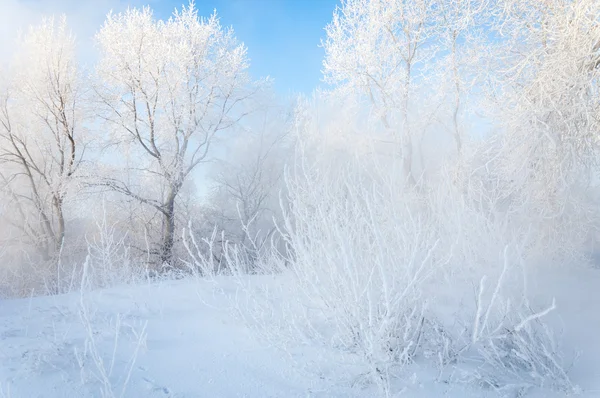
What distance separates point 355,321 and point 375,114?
32.9 ft

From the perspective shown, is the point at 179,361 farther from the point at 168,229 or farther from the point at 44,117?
the point at 44,117

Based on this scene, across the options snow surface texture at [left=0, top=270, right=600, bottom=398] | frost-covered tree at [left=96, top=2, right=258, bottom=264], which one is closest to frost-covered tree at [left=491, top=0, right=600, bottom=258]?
snow surface texture at [left=0, top=270, right=600, bottom=398]

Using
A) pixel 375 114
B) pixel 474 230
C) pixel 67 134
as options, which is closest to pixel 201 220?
pixel 67 134

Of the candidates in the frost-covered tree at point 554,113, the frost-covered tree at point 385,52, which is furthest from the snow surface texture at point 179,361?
the frost-covered tree at point 385,52

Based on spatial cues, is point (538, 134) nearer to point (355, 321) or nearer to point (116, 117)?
point (355, 321)

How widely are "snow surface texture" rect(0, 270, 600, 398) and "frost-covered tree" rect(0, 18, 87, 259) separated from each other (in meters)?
11.6

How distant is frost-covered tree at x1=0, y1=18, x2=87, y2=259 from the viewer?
14.4 metres

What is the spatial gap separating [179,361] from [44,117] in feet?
48.8

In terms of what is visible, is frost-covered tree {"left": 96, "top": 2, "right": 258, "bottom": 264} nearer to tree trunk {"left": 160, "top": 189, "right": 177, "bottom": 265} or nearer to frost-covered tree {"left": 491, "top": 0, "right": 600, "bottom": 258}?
tree trunk {"left": 160, "top": 189, "right": 177, "bottom": 265}

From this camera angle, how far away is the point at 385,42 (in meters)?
12.4

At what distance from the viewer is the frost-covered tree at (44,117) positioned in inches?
565

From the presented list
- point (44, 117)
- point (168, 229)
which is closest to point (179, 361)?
point (168, 229)

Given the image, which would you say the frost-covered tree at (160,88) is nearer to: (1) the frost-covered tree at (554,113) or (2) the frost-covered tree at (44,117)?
(2) the frost-covered tree at (44,117)

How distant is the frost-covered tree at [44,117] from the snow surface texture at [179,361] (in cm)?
1158
